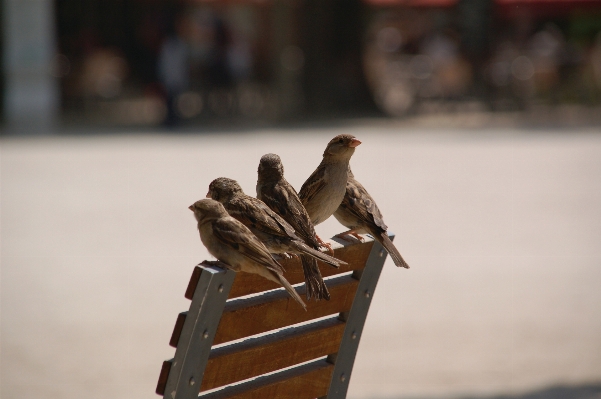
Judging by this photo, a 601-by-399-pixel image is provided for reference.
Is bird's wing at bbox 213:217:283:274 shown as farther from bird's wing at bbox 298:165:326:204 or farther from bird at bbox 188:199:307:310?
bird's wing at bbox 298:165:326:204

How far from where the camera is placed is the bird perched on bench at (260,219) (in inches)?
129

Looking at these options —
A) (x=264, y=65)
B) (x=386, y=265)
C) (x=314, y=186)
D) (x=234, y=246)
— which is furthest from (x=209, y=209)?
(x=264, y=65)

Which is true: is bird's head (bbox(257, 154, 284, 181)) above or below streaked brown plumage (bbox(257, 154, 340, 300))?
above

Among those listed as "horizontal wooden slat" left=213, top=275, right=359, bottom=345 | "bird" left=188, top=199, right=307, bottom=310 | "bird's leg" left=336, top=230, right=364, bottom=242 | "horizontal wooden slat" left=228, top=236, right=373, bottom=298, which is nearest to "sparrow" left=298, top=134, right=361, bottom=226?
"bird's leg" left=336, top=230, right=364, bottom=242

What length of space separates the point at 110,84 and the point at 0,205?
13.5 m

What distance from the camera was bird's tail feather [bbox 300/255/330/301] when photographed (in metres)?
3.14

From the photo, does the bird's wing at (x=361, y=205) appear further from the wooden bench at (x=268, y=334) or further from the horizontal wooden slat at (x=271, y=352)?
the horizontal wooden slat at (x=271, y=352)

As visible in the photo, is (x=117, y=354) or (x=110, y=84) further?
(x=110, y=84)

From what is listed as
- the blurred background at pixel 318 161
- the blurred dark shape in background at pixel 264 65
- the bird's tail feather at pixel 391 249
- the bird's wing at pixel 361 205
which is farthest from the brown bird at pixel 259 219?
the blurred dark shape in background at pixel 264 65

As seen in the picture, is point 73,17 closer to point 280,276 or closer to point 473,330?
point 473,330

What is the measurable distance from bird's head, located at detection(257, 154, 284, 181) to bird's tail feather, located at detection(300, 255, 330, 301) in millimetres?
733

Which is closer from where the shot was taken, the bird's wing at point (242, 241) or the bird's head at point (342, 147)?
the bird's wing at point (242, 241)

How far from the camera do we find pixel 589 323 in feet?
23.5

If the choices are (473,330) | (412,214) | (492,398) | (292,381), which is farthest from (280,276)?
(412,214)
